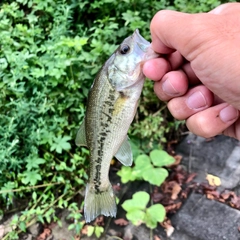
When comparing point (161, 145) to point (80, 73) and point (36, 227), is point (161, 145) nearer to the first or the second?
point (80, 73)

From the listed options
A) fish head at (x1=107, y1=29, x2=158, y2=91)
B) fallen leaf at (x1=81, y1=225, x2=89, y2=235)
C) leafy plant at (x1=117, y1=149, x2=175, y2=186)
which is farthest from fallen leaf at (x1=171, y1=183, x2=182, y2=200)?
fish head at (x1=107, y1=29, x2=158, y2=91)

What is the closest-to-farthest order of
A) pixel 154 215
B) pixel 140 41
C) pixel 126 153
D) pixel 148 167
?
pixel 140 41 → pixel 126 153 → pixel 154 215 → pixel 148 167

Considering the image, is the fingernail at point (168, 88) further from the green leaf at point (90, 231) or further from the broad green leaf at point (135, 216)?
the green leaf at point (90, 231)

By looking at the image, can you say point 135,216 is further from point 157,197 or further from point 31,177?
point 31,177

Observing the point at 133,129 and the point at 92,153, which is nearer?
the point at 92,153

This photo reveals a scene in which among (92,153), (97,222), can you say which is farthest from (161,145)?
(92,153)

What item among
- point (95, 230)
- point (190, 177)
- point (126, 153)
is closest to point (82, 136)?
point (126, 153)
